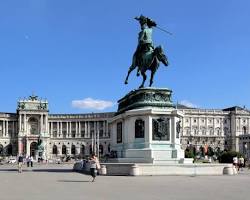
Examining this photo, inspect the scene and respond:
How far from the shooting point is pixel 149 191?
18.2m

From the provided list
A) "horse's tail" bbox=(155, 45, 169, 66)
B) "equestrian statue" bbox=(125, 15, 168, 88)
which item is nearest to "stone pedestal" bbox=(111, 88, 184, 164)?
"equestrian statue" bbox=(125, 15, 168, 88)

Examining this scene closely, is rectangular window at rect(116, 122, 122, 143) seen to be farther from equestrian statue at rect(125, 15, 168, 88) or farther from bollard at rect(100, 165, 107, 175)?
bollard at rect(100, 165, 107, 175)

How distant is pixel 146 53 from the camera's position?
32594 millimetres

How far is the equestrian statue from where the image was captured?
3206cm

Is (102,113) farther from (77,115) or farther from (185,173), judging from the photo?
(185,173)

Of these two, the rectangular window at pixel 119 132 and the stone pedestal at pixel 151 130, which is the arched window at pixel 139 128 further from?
the rectangular window at pixel 119 132

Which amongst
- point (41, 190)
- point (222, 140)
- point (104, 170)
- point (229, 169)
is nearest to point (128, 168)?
point (104, 170)

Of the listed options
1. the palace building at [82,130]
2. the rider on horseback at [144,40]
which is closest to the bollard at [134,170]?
the rider on horseback at [144,40]

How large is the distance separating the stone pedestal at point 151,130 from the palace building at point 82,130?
130 m

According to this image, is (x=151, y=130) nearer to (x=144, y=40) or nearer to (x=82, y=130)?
(x=144, y=40)

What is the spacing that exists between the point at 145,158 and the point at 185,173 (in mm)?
2704

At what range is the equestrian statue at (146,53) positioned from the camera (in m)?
32.1

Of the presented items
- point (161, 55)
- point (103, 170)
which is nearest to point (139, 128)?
point (103, 170)

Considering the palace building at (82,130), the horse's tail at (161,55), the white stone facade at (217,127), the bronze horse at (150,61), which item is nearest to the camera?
the horse's tail at (161,55)
